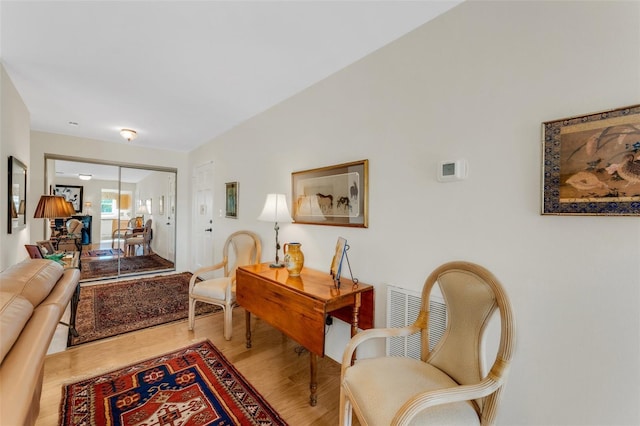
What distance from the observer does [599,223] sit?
1.07 metres

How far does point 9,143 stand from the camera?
228cm

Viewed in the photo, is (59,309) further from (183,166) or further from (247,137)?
(183,166)

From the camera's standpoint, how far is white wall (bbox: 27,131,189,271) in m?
3.74

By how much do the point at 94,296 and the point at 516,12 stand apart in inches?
201

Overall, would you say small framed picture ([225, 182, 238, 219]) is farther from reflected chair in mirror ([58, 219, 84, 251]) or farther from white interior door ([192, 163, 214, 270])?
reflected chair in mirror ([58, 219, 84, 251])

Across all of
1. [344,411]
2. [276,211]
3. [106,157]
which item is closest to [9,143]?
[106,157]

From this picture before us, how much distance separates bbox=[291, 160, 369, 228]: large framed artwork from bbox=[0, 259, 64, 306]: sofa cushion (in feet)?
5.46

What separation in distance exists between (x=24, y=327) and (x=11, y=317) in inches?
2.7

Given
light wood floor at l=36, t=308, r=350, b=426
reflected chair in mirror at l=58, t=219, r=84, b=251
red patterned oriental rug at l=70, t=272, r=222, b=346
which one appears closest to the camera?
light wood floor at l=36, t=308, r=350, b=426

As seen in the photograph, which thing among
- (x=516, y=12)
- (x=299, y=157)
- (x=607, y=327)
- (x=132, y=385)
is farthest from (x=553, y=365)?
(x=132, y=385)

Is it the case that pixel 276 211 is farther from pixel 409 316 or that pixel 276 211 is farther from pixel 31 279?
pixel 31 279

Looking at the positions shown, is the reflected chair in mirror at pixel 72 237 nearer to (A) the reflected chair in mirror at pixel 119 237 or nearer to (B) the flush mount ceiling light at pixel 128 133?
(A) the reflected chair in mirror at pixel 119 237

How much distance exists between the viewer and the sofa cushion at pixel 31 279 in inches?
38.9

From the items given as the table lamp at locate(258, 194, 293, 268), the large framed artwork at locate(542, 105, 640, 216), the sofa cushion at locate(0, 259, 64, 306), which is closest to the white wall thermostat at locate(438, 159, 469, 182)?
the large framed artwork at locate(542, 105, 640, 216)
